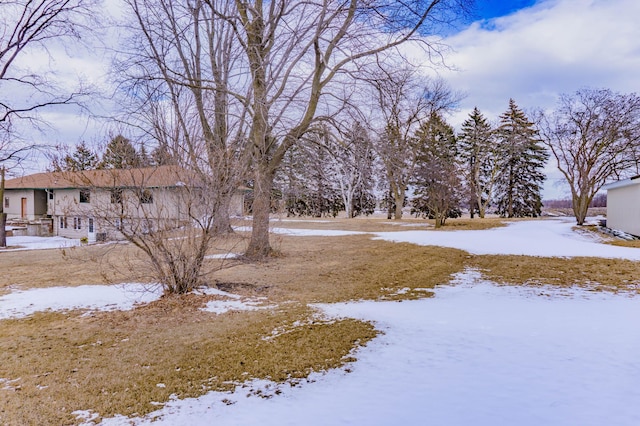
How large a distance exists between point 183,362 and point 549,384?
360 centimetres

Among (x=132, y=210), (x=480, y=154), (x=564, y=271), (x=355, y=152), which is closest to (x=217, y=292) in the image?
(x=132, y=210)

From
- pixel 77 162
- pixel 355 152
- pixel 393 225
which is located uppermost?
pixel 355 152

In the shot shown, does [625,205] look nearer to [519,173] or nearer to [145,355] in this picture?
[145,355]

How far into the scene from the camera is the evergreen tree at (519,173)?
122 feet

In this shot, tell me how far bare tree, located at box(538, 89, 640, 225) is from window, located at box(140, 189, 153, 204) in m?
21.1

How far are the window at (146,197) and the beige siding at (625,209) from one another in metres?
18.2

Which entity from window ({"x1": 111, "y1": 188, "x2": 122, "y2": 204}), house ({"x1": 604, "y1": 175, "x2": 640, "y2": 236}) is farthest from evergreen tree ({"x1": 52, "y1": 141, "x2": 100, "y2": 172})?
house ({"x1": 604, "y1": 175, "x2": 640, "y2": 236})

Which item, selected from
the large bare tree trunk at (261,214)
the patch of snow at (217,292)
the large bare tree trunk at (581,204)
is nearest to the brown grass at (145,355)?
the patch of snow at (217,292)

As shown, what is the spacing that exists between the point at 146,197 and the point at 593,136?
21622mm

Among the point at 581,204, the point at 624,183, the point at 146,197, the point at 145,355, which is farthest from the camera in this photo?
the point at 581,204

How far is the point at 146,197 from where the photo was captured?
19.8 feet

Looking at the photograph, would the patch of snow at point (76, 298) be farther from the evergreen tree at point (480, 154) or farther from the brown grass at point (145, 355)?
the evergreen tree at point (480, 154)

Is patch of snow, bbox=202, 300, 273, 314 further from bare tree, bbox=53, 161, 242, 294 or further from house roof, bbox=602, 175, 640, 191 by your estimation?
house roof, bbox=602, 175, 640, 191

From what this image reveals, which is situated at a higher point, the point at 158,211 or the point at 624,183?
the point at 624,183
